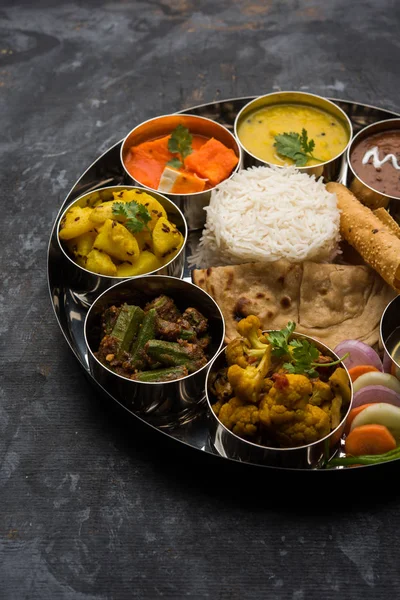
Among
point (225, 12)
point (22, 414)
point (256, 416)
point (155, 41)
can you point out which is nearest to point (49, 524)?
point (22, 414)

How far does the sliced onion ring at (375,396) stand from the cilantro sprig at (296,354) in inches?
9.3

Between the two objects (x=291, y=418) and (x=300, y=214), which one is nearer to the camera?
(x=291, y=418)

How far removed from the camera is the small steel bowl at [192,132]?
4.30 m

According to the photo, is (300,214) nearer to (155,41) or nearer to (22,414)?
(22,414)

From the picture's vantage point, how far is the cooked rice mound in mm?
3977

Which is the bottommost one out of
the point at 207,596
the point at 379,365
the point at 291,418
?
the point at 207,596

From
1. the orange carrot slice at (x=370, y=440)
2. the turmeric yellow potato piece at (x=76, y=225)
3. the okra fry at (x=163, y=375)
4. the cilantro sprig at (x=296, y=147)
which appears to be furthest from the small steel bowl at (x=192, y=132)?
the orange carrot slice at (x=370, y=440)

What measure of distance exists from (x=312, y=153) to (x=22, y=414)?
2.47 meters

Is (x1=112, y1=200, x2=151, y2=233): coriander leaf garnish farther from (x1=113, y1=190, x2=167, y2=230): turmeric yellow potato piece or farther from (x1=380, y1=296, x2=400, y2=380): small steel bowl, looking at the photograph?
(x1=380, y1=296, x2=400, y2=380): small steel bowl

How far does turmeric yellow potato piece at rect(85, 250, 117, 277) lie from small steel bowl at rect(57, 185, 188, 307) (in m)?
0.04

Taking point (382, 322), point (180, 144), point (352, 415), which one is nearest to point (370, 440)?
point (352, 415)

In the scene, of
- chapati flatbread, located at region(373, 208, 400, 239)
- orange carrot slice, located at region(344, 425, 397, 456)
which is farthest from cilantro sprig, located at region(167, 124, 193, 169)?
orange carrot slice, located at region(344, 425, 397, 456)

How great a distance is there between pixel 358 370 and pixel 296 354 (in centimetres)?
48

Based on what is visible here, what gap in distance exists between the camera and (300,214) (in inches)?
159
